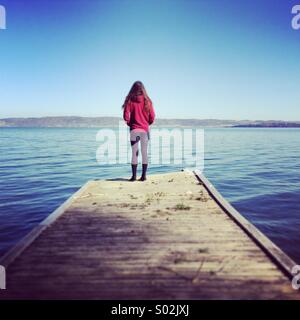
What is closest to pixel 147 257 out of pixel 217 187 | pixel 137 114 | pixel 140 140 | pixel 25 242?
pixel 25 242

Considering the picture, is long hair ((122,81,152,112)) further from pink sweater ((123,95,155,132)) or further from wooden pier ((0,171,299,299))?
wooden pier ((0,171,299,299))

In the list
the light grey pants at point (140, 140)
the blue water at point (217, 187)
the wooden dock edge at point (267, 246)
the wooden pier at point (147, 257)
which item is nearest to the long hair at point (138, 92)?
the light grey pants at point (140, 140)

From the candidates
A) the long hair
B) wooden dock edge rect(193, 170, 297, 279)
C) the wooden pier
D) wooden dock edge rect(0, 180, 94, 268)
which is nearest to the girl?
the long hair

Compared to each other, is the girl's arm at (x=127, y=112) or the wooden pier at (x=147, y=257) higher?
the girl's arm at (x=127, y=112)

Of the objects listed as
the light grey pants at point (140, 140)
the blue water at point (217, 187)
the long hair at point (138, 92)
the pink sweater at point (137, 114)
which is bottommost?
the blue water at point (217, 187)

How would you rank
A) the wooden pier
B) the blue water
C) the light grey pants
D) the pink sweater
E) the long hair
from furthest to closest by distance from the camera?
the blue water < the light grey pants < the pink sweater < the long hair < the wooden pier

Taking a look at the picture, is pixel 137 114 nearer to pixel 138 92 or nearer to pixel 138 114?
pixel 138 114

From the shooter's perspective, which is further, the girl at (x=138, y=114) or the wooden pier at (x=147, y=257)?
the girl at (x=138, y=114)

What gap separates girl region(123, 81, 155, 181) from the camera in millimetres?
9086

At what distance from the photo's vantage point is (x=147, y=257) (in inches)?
171

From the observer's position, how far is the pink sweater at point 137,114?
9.20 m

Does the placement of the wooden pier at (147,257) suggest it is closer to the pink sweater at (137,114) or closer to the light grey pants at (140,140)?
the light grey pants at (140,140)

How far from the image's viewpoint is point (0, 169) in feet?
67.0
